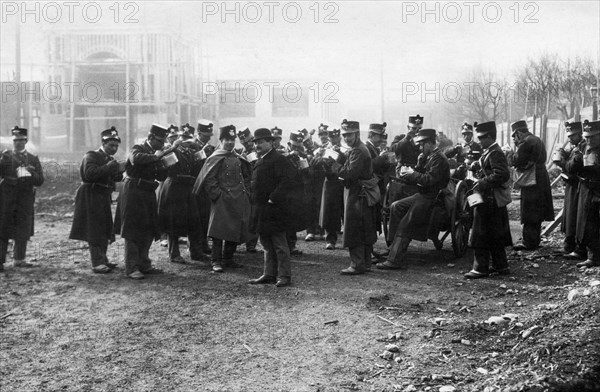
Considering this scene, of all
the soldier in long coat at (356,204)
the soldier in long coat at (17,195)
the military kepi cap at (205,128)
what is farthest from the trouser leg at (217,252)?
the soldier in long coat at (17,195)

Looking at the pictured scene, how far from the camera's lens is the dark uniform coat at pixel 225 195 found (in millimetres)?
8969

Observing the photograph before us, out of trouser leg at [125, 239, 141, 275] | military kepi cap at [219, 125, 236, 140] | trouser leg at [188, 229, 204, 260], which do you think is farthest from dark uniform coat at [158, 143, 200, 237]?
military kepi cap at [219, 125, 236, 140]

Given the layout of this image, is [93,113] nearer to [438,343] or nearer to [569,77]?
[569,77]

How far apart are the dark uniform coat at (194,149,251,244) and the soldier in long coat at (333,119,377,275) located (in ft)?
4.76

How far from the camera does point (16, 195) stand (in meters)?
9.86

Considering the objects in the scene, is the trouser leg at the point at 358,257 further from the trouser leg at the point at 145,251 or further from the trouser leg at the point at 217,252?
the trouser leg at the point at 145,251

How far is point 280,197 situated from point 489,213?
8.64ft

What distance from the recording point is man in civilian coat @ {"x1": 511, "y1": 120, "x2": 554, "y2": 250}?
10.1 meters

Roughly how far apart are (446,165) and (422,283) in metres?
1.70

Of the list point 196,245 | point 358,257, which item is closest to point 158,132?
point 196,245

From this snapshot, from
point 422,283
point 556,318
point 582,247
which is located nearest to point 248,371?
point 556,318

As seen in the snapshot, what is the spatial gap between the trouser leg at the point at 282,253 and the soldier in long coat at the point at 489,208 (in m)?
2.30

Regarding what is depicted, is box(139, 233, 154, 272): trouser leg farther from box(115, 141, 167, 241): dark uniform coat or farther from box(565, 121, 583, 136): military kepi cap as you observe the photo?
box(565, 121, 583, 136): military kepi cap

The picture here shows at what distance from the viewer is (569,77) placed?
88.8 ft
